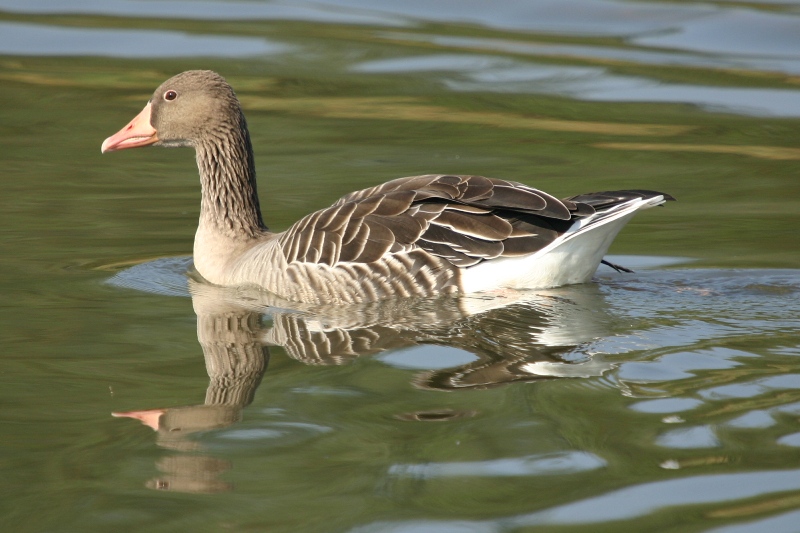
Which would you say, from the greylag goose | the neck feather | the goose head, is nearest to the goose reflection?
the greylag goose

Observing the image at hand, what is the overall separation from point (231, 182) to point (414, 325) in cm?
271

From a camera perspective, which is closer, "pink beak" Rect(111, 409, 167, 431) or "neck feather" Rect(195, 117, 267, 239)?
"pink beak" Rect(111, 409, 167, 431)

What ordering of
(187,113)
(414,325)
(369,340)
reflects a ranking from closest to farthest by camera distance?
(369,340), (414,325), (187,113)

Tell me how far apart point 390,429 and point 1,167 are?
8.21 metres

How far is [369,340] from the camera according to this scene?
7902mm

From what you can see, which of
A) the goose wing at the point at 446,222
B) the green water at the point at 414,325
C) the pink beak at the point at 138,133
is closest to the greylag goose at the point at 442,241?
the goose wing at the point at 446,222

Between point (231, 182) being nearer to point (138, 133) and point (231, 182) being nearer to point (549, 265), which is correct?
point (138, 133)

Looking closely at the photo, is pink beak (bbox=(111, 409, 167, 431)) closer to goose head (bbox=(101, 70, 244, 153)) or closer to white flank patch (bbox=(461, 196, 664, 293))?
white flank patch (bbox=(461, 196, 664, 293))

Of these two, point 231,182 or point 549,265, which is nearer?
point 549,265

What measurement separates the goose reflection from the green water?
0.09 ft

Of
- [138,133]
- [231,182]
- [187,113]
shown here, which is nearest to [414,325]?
[231,182]

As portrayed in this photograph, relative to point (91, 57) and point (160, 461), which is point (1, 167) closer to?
point (91, 57)

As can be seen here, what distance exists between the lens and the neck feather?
10.1 meters

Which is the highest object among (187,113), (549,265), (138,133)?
(187,113)
